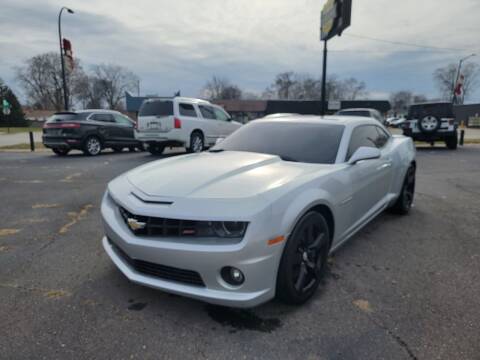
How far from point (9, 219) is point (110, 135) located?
8.45 m

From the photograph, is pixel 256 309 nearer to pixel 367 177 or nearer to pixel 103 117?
pixel 367 177

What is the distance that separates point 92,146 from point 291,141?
10.3 m

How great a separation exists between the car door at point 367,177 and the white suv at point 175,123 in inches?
281

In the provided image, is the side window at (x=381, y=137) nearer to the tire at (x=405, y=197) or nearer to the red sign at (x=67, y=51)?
the tire at (x=405, y=197)

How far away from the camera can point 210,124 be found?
11.2 m

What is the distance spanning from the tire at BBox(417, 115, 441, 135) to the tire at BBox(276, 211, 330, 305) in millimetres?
12552

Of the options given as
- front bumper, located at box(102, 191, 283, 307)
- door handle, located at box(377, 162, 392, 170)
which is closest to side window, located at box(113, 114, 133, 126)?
door handle, located at box(377, 162, 392, 170)

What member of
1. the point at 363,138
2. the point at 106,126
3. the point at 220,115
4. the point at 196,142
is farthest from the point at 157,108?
the point at 363,138

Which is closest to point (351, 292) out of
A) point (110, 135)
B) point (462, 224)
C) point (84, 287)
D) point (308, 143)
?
point (308, 143)

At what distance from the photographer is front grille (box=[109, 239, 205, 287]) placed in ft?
6.84

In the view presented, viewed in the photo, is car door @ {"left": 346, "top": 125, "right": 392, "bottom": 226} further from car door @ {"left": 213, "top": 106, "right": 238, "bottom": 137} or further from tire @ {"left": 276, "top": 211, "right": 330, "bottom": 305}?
car door @ {"left": 213, "top": 106, "right": 238, "bottom": 137}

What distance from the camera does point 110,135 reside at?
12.3 meters

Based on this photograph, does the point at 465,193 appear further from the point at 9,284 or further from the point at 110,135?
the point at 110,135

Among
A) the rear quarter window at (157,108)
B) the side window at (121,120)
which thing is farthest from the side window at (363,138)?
the side window at (121,120)
